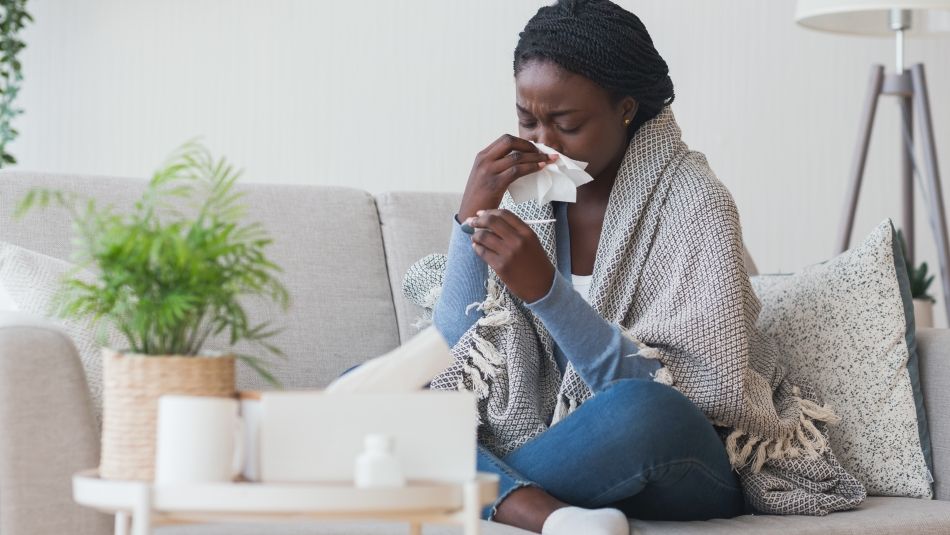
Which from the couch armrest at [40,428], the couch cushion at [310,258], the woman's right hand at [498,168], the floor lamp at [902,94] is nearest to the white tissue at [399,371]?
the couch armrest at [40,428]

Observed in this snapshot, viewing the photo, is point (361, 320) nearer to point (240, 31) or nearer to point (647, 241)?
point (647, 241)

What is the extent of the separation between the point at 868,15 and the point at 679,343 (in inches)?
71.6

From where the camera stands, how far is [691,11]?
11.2ft

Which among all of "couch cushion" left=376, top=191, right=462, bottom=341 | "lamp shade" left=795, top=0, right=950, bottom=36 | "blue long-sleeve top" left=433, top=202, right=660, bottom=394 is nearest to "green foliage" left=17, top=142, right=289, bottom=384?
"blue long-sleeve top" left=433, top=202, right=660, bottom=394

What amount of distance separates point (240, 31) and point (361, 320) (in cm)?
143

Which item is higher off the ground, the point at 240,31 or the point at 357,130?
the point at 240,31

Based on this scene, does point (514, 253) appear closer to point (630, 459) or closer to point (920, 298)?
point (630, 459)

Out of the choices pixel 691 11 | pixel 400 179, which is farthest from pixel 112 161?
pixel 691 11

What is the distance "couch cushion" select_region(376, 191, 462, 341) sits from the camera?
2102 millimetres

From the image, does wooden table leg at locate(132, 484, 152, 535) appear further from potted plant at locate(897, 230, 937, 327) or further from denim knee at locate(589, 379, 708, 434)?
potted plant at locate(897, 230, 937, 327)

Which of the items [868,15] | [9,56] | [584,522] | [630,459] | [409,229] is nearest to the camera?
[584,522]

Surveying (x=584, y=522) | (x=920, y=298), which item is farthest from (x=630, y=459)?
(x=920, y=298)

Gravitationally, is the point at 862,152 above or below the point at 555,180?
above

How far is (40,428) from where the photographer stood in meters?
1.22
